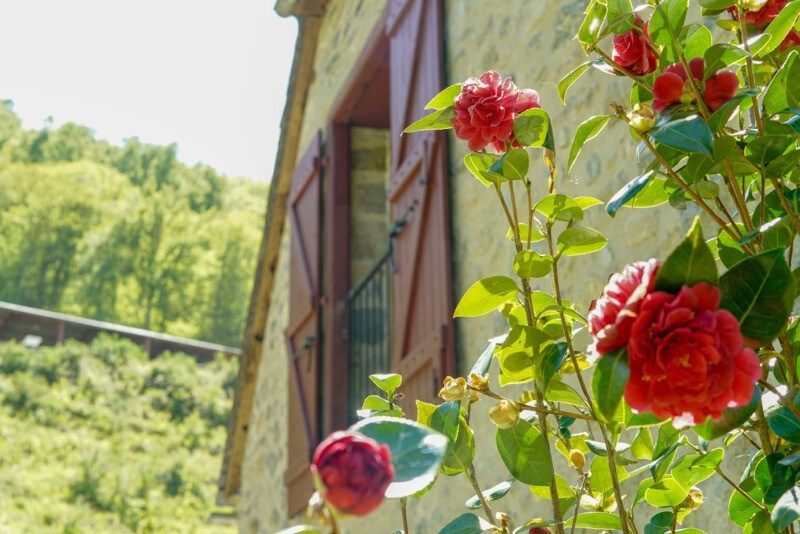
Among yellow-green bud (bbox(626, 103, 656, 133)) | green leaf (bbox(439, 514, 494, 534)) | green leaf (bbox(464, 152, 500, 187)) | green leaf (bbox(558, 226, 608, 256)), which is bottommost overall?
green leaf (bbox(439, 514, 494, 534))

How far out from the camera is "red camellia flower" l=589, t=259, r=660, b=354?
1.04 meters

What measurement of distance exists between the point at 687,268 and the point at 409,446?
Result: 0.33 m

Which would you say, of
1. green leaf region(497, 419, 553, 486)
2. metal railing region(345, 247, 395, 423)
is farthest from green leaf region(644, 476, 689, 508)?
metal railing region(345, 247, 395, 423)

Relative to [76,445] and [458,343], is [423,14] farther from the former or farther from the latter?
[76,445]

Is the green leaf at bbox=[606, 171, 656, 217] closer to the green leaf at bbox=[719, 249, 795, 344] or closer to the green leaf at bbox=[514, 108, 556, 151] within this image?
the green leaf at bbox=[514, 108, 556, 151]

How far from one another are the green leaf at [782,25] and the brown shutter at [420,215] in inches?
109

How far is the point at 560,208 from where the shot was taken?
67.1 inches

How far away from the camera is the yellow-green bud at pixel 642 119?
148cm

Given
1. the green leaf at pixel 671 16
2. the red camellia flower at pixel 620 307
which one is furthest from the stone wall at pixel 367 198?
the red camellia flower at pixel 620 307

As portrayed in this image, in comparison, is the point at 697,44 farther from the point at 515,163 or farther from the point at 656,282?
the point at 656,282

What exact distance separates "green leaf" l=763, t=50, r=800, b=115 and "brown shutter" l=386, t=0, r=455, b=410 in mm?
2789

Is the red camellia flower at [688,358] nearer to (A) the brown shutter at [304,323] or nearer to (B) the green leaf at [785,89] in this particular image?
(B) the green leaf at [785,89]

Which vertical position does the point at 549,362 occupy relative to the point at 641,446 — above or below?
above

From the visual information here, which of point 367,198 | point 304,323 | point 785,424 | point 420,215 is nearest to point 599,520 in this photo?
point 785,424
